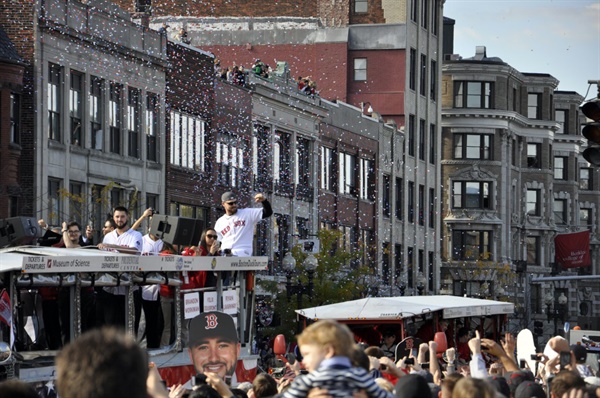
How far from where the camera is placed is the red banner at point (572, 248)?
95.6 metres

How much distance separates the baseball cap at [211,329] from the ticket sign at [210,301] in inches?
96.5

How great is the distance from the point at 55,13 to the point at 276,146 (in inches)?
683

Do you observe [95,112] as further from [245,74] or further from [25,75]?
[245,74]

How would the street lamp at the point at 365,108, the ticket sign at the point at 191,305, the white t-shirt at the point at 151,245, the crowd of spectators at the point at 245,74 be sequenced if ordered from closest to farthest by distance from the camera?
1. the ticket sign at the point at 191,305
2. the white t-shirt at the point at 151,245
3. the crowd of spectators at the point at 245,74
4. the street lamp at the point at 365,108

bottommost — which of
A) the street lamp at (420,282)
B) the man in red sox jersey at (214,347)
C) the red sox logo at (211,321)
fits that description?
the street lamp at (420,282)

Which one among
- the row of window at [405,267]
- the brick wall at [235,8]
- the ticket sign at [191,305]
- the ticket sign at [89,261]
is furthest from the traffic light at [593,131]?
the brick wall at [235,8]

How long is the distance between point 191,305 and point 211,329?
8.71 ft

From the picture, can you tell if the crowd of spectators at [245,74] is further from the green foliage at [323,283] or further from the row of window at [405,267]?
the row of window at [405,267]

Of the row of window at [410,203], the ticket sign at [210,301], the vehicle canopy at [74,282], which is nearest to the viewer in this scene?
the vehicle canopy at [74,282]

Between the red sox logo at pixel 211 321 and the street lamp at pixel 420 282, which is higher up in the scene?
the red sox logo at pixel 211 321

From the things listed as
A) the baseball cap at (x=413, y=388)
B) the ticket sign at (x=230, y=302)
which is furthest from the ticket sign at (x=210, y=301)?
the baseball cap at (x=413, y=388)

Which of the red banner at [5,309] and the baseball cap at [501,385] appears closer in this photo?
the baseball cap at [501,385]

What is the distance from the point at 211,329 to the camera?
1662 centimetres

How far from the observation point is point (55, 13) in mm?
39781
